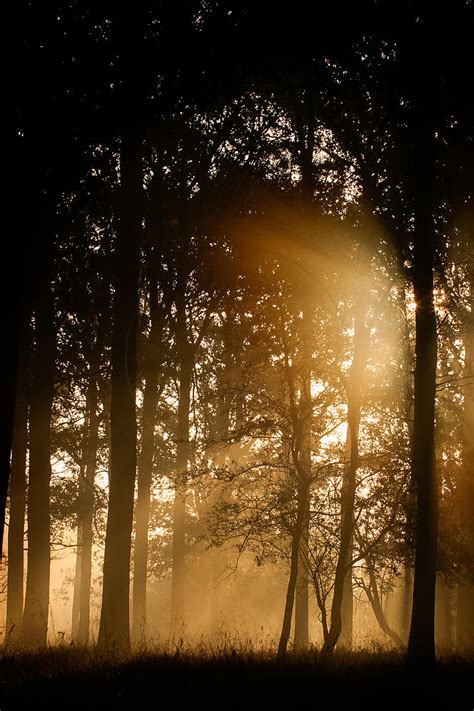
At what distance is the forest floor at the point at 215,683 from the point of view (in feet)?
22.2

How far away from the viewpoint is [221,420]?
25.7 m

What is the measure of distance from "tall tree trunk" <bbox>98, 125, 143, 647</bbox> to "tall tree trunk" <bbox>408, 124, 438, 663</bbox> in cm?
522

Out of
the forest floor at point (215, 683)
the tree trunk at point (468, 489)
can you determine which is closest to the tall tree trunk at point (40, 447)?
the forest floor at point (215, 683)

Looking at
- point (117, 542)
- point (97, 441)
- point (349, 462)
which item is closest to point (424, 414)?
point (349, 462)

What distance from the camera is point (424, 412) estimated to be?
466 inches

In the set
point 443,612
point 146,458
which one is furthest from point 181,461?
point 443,612

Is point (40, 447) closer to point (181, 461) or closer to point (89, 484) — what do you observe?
point (181, 461)

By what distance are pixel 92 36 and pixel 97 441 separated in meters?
17.9

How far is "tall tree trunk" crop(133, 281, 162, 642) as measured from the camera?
1868 centimetres

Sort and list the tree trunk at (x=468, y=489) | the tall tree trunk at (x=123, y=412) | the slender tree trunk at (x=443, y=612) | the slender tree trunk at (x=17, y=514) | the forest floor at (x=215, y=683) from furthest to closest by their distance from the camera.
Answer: the slender tree trunk at (x=443, y=612) < the slender tree trunk at (x=17, y=514) < the tree trunk at (x=468, y=489) < the tall tree trunk at (x=123, y=412) < the forest floor at (x=215, y=683)

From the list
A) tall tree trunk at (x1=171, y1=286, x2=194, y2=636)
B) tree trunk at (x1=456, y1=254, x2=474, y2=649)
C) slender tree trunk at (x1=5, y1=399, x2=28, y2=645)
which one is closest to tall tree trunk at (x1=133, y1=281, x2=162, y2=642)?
tall tree trunk at (x1=171, y1=286, x2=194, y2=636)

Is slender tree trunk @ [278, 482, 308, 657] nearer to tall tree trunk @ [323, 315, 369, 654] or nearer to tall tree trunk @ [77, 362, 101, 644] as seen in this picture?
tall tree trunk @ [323, 315, 369, 654]

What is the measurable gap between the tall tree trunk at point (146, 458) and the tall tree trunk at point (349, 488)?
22.4 feet

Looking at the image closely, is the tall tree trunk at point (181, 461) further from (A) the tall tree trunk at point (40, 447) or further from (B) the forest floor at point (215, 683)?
(B) the forest floor at point (215, 683)
